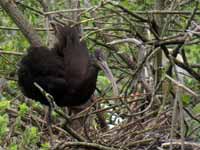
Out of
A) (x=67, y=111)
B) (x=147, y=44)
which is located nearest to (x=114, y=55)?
(x=67, y=111)

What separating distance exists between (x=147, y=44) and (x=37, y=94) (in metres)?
0.82

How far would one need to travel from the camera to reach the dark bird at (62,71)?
361cm

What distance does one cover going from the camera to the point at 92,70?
147 inches

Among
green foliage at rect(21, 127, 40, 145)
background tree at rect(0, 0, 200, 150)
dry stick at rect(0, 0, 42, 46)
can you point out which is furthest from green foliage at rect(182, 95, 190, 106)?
green foliage at rect(21, 127, 40, 145)

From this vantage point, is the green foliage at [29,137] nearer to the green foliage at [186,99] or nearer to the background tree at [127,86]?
the background tree at [127,86]

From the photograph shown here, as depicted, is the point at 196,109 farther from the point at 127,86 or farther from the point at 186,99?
the point at 127,86

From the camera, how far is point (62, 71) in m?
3.65

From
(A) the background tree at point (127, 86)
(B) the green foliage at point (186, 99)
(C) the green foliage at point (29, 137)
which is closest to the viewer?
(C) the green foliage at point (29, 137)

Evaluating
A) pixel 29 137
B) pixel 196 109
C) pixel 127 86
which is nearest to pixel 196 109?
pixel 196 109

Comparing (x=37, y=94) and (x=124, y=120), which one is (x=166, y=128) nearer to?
(x=124, y=120)

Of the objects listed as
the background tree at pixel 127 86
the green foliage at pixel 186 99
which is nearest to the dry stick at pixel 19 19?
the background tree at pixel 127 86

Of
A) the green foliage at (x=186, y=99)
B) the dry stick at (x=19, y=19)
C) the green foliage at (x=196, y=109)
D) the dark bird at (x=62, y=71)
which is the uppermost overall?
the dry stick at (x=19, y=19)

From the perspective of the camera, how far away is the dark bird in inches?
142

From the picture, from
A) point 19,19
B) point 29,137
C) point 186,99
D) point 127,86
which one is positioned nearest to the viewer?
point 29,137
